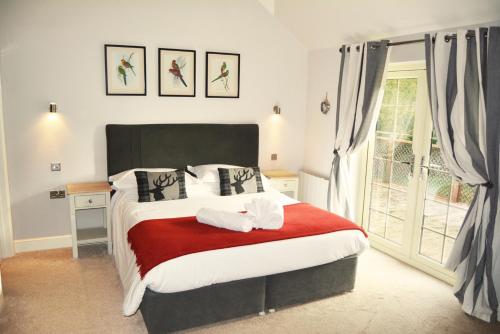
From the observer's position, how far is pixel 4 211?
4086mm

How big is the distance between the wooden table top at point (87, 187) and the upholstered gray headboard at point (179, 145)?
7.7 inches

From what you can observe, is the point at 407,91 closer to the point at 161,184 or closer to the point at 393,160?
the point at 393,160

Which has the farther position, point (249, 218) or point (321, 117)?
point (321, 117)

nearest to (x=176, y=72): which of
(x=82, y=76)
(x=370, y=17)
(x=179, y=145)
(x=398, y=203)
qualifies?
(x=179, y=145)

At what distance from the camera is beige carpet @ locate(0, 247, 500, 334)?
3027mm

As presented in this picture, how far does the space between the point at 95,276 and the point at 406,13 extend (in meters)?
3.70

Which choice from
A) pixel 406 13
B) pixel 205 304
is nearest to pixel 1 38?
pixel 205 304

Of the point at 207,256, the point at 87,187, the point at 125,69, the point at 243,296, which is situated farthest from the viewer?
the point at 125,69

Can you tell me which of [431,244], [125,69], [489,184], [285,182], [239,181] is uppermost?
[125,69]

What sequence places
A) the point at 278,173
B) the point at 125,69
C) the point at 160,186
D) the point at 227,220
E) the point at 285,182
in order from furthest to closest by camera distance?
the point at 278,173, the point at 285,182, the point at 125,69, the point at 160,186, the point at 227,220

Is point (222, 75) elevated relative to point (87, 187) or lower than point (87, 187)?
elevated

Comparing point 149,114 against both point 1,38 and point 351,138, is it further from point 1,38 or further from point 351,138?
point 351,138

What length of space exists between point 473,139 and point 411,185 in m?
1.01

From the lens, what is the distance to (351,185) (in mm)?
4855
